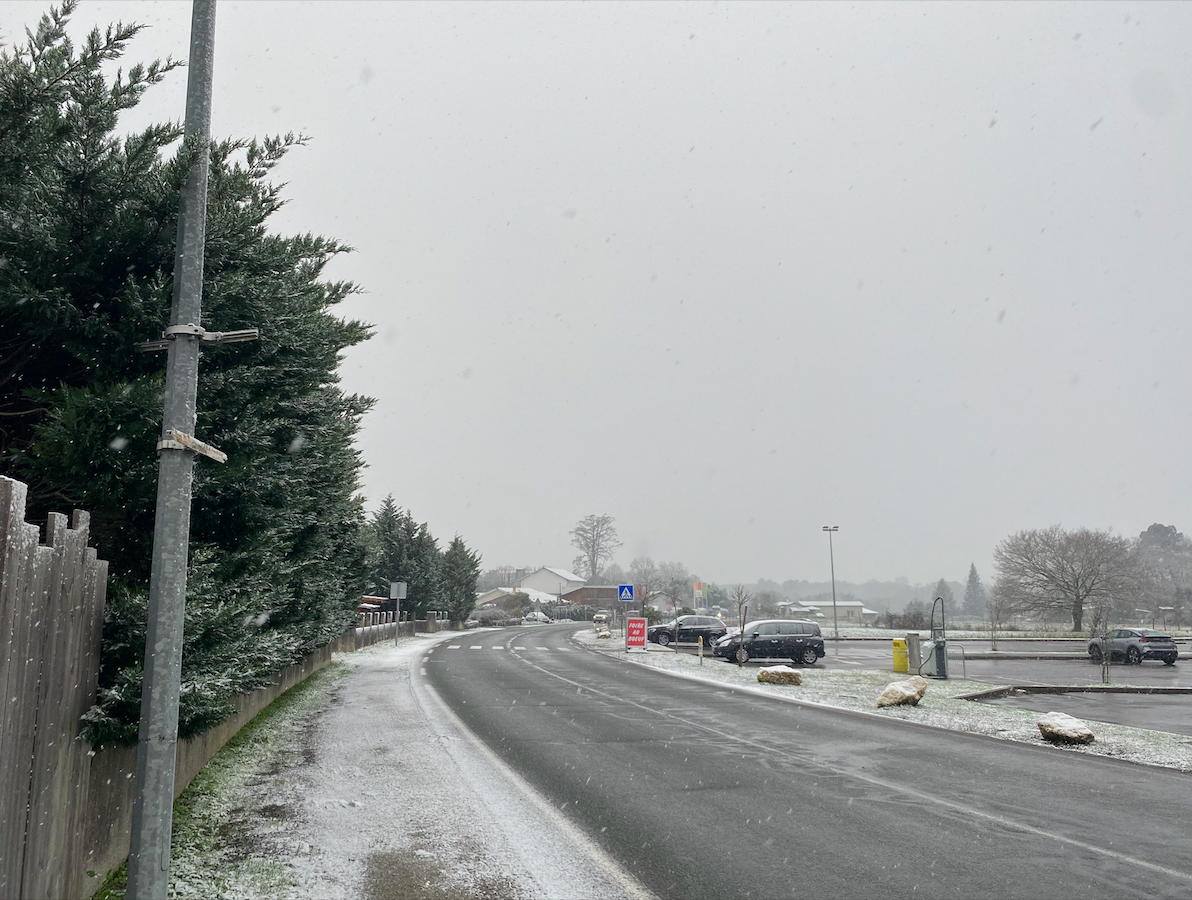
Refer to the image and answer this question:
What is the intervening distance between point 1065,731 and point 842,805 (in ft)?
18.8

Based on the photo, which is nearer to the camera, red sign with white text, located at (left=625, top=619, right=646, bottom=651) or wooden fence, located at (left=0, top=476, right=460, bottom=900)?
wooden fence, located at (left=0, top=476, right=460, bottom=900)

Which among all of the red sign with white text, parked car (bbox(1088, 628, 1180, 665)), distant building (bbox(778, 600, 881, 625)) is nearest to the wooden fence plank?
the red sign with white text

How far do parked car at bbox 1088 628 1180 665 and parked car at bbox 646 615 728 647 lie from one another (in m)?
15.2

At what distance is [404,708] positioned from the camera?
14.7 m

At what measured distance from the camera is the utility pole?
4012 millimetres

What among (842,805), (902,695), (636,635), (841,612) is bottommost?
(841,612)

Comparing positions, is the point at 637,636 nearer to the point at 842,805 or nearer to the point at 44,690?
the point at 842,805

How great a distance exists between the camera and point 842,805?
786 cm

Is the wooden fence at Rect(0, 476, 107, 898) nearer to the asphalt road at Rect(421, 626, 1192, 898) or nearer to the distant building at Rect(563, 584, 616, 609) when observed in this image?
the asphalt road at Rect(421, 626, 1192, 898)

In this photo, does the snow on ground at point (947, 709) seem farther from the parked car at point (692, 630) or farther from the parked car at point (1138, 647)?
the parked car at point (1138, 647)

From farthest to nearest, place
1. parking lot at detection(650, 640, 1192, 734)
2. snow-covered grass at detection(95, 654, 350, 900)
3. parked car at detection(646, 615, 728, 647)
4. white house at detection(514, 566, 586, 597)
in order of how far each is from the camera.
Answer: white house at detection(514, 566, 586, 597) < parked car at detection(646, 615, 728, 647) < parking lot at detection(650, 640, 1192, 734) < snow-covered grass at detection(95, 654, 350, 900)

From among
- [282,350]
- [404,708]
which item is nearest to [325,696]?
[404,708]

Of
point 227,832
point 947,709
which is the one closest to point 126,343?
point 227,832

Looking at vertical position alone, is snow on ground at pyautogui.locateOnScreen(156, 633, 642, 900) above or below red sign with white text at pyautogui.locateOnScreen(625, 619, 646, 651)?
above
